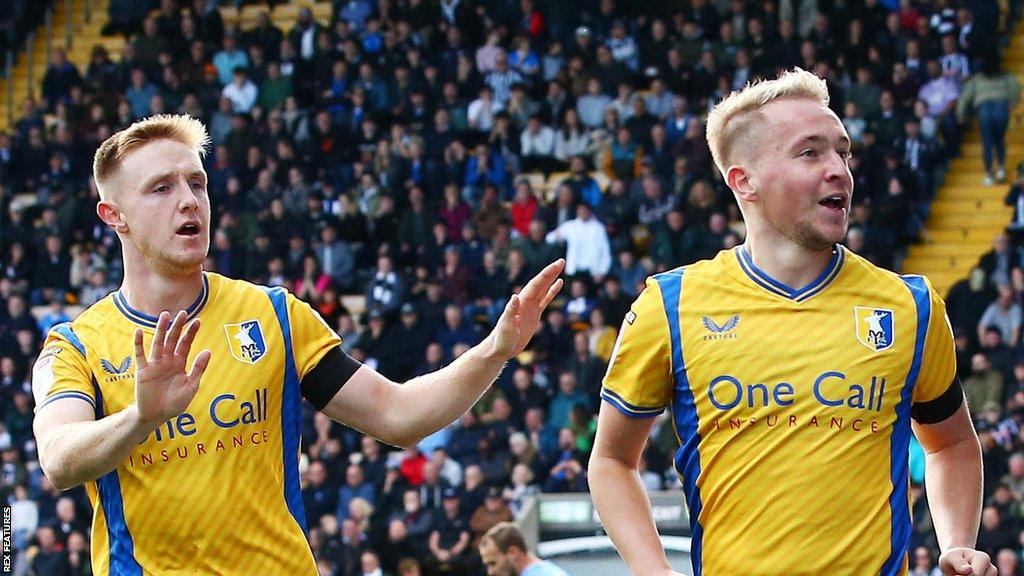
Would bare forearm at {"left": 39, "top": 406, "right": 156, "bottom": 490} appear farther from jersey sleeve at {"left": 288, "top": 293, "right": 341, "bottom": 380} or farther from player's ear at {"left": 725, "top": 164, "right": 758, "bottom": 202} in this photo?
player's ear at {"left": 725, "top": 164, "right": 758, "bottom": 202}

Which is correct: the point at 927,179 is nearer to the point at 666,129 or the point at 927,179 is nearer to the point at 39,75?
the point at 666,129

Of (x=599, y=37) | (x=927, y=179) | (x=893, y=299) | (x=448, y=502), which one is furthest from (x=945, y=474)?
(x=599, y=37)

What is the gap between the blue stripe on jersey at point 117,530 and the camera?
213 inches

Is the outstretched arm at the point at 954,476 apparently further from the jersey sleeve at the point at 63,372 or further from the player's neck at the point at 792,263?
the jersey sleeve at the point at 63,372

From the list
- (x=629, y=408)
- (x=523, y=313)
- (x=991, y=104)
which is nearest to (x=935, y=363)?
(x=629, y=408)

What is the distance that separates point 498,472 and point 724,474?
40.8ft

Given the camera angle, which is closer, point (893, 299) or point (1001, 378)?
point (893, 299)

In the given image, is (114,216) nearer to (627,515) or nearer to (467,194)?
(627,515)

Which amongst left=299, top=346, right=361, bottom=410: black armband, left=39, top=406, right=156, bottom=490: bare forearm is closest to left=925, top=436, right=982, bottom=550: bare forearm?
left=299, top=346, right=361, bottom=410: black armband

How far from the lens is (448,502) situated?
54.8ft

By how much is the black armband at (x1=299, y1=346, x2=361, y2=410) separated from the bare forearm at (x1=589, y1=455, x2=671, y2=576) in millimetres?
896

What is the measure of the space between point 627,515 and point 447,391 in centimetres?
70

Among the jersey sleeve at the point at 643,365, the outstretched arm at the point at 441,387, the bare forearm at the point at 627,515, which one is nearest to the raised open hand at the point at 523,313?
the outstretched arm at the point at 441,387

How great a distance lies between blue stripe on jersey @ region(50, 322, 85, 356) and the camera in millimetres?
5566
